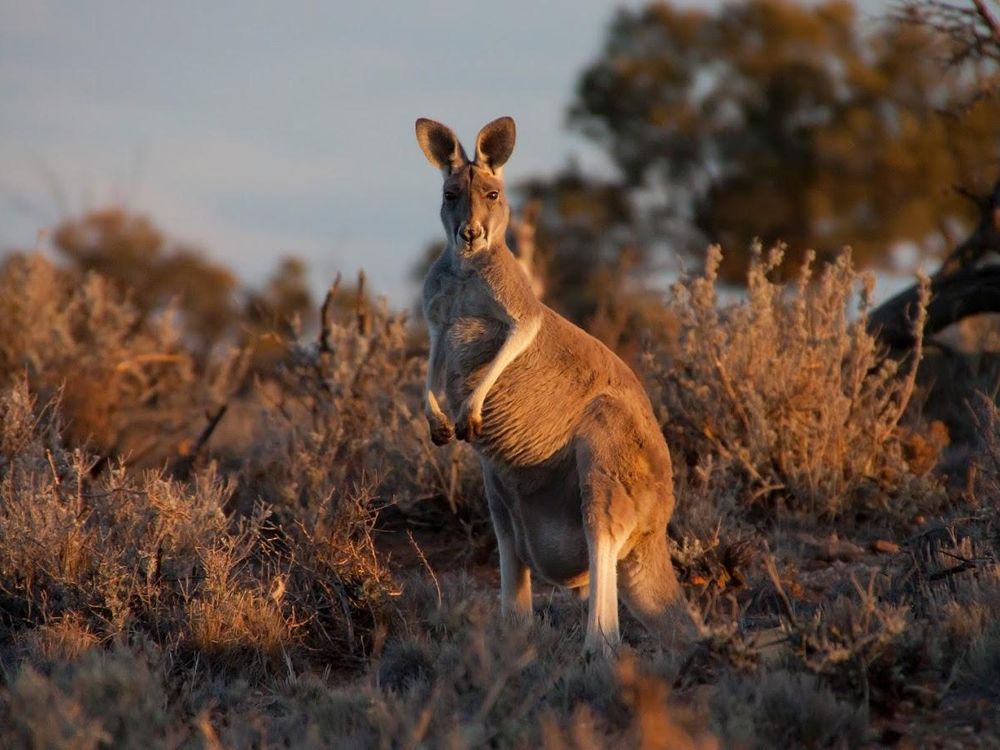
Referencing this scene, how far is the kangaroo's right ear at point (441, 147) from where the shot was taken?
565cm

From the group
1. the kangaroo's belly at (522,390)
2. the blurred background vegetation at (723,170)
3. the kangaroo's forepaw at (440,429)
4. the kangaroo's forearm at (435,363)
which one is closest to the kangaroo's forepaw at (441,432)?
the kangaroo's forepaw at (440,429)

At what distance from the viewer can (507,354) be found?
5367 millimetres

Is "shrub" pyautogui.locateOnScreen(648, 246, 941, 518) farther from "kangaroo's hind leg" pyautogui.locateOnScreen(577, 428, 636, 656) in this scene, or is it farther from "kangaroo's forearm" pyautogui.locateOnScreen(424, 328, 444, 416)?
"kangaroo's hind leg" pyautogui.locateOnScreen(577, 428, 636, 656)

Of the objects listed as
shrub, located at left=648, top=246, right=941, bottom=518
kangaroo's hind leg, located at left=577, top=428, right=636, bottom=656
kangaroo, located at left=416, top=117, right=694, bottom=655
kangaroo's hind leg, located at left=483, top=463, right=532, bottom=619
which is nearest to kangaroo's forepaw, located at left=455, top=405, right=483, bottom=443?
kangaroo, located at left=416, top=117, right=694, bottom=655

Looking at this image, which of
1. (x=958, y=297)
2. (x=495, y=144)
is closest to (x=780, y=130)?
(x=958, y=297)

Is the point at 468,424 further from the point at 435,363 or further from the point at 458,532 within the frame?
the point at 458,532

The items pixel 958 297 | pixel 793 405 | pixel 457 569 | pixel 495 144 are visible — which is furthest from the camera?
pixel 958 297

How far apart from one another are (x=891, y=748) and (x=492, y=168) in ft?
9.98

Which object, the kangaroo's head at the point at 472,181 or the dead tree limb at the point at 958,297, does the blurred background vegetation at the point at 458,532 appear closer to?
the dead tree limb at the point at 958,297

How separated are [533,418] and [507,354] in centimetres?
29

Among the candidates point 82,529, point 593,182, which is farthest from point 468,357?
point 593,182

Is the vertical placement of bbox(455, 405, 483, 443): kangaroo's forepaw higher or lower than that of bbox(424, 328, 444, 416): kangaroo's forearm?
lower

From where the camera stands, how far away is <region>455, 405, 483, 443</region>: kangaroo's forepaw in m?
5.30

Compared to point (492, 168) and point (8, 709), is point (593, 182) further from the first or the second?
point (8, 709)
